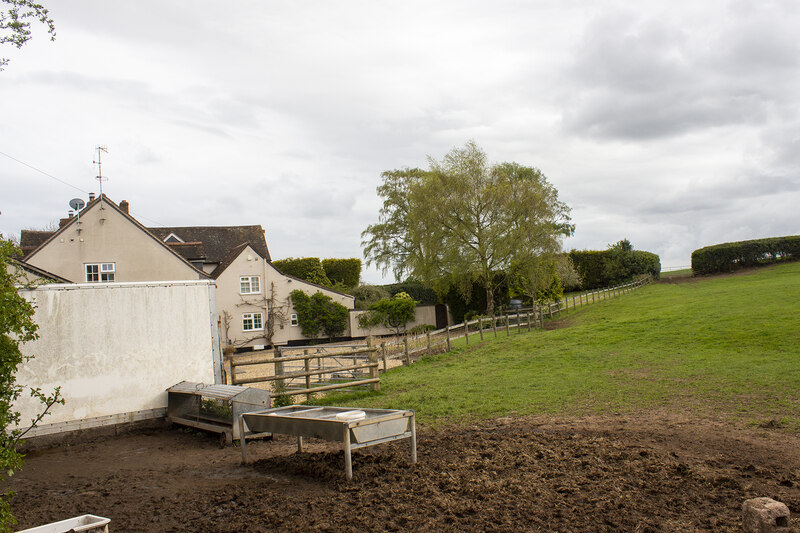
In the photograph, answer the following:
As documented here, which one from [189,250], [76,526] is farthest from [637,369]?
[189,250]

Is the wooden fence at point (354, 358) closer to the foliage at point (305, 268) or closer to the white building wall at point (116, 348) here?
the white building wall at point (116, 348)

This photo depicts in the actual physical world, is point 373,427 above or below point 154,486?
above

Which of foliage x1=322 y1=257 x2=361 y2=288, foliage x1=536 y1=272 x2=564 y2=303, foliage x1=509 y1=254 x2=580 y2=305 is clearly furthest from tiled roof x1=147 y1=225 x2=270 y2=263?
foliage x1=536 y1=272 x2=564 y2=303

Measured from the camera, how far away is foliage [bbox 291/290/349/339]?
38.3 m

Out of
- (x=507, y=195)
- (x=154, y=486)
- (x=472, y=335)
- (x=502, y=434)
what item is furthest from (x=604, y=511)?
(x=507, y=195)

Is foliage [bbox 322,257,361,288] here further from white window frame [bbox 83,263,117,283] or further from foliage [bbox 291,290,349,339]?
white window frame [bbox 83,263,117,283]

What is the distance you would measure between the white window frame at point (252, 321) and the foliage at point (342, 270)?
41.4ft

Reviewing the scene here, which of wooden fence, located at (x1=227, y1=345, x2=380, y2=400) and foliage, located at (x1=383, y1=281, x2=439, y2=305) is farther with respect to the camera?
foliage, located at (x1=383, y1=281, x2=439, y2=305)

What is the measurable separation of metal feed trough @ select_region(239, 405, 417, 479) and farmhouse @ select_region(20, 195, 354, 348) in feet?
59.1

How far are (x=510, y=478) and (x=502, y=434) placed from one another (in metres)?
2.41

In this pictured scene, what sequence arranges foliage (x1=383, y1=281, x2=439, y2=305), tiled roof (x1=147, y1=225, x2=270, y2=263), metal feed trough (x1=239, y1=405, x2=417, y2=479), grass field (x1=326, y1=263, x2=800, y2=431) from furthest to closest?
foliage (x1=383, y1=281, x2=439, y2=305) < tiled roof (x1=147, y1=225, x2=270, y2=263) < grass field (x1=326, y1=263, x2=800, y2=431) < metal feed trough (x1=239, y1=405, x2=417, y2=479)

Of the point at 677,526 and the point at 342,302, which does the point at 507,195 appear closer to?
the point at 342,302

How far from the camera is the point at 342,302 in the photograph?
130 feet

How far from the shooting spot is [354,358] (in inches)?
693
